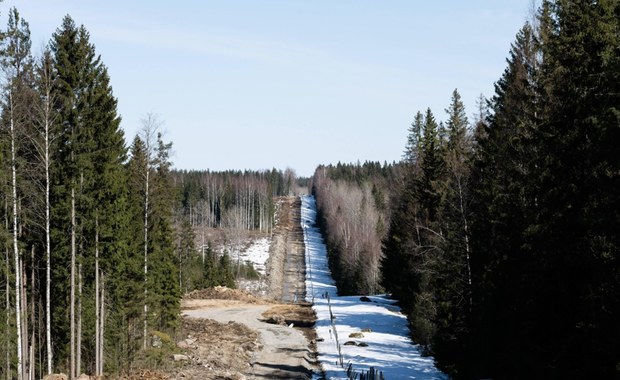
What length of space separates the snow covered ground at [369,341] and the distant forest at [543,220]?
1.87 meters

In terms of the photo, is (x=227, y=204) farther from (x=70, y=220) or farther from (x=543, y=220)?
(x=543, y=220)

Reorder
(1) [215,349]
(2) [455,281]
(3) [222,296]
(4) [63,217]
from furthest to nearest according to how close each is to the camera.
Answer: (3) [222,296], (1) [215,349], (2) [455,281], (4) [63,217]

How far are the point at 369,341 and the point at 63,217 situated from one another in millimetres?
22310

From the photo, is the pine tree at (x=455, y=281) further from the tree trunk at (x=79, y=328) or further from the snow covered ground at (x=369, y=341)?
the tree trunk at (x=79, y=328)

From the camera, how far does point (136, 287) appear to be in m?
32.7

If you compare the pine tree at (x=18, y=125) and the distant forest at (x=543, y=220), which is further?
the pine tree at (x=18, y=125)

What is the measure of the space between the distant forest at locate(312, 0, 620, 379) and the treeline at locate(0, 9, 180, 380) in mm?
16282

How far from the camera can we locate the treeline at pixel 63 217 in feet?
77.5

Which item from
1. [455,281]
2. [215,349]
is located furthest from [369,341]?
[455,281]

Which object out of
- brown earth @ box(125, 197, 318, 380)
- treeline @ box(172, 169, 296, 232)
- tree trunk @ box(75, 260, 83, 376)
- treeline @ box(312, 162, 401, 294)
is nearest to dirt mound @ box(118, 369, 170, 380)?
brown earth @ box(125, 197, 318, 380)

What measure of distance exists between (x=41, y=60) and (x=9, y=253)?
312 inches

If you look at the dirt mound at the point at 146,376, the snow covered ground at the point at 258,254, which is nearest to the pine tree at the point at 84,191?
the dirt mound at the point at 146,376

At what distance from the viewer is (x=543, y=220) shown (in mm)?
20141

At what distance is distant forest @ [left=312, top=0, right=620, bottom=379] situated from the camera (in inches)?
634
